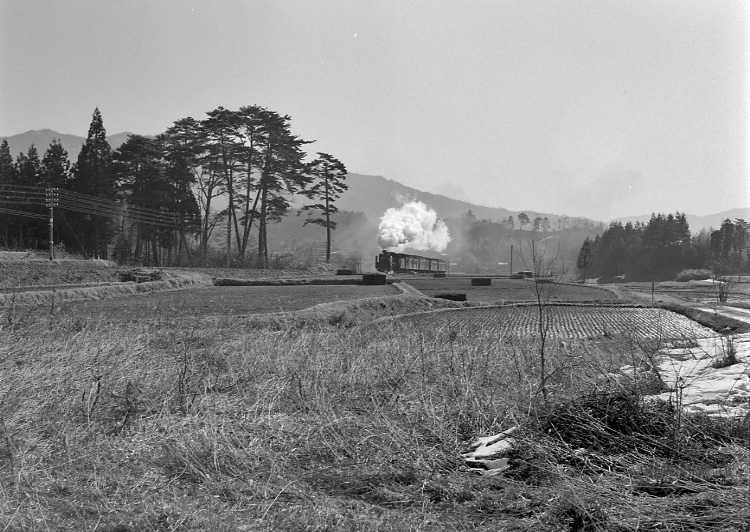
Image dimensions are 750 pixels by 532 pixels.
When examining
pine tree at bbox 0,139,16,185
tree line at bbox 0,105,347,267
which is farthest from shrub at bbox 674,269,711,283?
pine tree at bbox 0,139,16,185

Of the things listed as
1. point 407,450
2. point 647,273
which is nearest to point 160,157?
point 407,450

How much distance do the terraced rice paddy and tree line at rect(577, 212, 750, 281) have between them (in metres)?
64.0

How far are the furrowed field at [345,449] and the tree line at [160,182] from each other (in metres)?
→ 46.4

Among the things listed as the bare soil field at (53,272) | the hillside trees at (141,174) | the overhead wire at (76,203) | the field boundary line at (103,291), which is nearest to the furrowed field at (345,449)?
the field boundary line at (103,291)

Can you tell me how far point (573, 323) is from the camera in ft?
66.2

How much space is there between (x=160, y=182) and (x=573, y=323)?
143 ft

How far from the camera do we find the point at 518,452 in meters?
4.50

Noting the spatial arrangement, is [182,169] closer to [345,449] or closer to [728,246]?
[345,449]

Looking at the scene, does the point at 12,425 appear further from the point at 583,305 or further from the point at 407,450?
the point at 583,305

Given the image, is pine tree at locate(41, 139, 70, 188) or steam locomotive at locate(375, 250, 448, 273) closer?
pine tree at locate(41, 139, 70, 188)

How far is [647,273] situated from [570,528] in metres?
103

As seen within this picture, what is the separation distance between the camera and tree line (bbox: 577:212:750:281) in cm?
9131

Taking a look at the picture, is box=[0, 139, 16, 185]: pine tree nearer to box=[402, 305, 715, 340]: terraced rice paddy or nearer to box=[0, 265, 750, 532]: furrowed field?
box=[402, 305, 715, 340]: terraced rice paddy

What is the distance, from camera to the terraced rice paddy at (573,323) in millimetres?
16297
